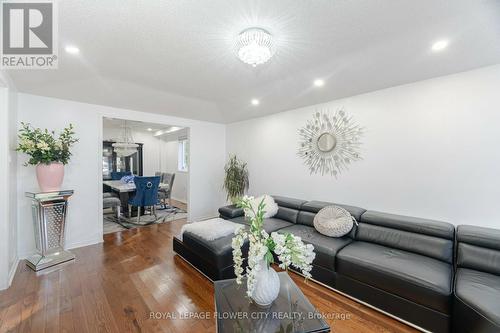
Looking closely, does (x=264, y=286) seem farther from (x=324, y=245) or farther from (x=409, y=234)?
A: (x=409, y=234)

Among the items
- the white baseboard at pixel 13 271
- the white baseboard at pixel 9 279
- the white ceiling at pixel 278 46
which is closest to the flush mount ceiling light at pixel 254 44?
the white ceiling at pixel 278 46

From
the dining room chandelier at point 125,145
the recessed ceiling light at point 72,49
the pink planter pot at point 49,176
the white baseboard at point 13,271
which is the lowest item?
the white baseboard at point 13,271

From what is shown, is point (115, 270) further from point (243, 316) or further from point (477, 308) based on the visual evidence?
point (477, 308)

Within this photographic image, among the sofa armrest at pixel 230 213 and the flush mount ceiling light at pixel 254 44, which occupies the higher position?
the flush mount ceiling light at pixel 254 44

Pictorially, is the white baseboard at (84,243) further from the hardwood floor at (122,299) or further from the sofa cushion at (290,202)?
the sofa cushion at (290,202)

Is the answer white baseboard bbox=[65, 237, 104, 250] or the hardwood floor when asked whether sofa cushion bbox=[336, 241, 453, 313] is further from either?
white baseboard bbox=[65, 237, 104, 250]

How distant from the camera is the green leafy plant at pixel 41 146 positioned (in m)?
2.55

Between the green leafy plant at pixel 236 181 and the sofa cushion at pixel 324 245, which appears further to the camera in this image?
the green leafy plant at pixel 236 181

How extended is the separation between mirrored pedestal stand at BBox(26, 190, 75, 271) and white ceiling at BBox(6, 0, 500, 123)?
153cm

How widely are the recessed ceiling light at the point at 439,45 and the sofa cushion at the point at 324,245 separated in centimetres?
227

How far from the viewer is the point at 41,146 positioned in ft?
8.46

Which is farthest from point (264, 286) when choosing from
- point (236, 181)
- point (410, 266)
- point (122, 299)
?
point (236, 181)

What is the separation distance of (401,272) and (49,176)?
165 inches

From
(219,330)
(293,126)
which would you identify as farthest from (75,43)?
(293,126)
